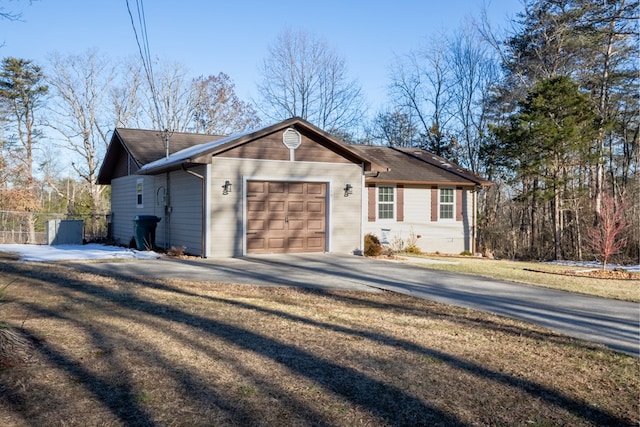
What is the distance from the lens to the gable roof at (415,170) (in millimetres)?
20500

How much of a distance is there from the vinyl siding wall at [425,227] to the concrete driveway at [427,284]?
20.3ft

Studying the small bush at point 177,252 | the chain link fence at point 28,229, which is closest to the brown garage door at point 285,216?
the small bush at point 177,252

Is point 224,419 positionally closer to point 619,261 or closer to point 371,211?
point 371,211

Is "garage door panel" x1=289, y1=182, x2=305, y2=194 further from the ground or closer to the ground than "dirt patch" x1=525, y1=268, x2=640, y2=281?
further from the ground

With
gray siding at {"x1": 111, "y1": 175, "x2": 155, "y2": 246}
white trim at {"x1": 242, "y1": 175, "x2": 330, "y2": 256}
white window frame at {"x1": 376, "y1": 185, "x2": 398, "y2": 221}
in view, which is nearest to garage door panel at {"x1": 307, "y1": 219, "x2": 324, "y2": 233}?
white trim at {"x1": 242, "y1": 175, "x2": 330, "y2": 256}

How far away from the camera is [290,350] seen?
5.27 metres

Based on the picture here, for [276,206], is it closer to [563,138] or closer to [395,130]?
[563,138]

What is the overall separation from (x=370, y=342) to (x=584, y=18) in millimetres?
21185

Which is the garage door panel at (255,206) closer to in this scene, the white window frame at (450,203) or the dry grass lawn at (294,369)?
the dry grass lawn at (294,369)

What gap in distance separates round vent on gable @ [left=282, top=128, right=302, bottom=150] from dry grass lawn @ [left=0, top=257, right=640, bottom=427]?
7987mm

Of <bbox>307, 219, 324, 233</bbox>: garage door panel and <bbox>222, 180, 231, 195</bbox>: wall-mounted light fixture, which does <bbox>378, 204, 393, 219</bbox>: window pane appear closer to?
<bbox>307, 219, 324, 233</bbox>: garage door panel

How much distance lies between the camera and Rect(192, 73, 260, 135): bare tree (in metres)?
38.8

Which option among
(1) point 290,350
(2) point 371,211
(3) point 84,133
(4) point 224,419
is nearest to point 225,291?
(1) point 290,350

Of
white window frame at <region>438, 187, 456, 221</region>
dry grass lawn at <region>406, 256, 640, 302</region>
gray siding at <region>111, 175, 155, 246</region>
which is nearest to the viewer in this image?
dry grass lawn at <region>406, 256, 640, 302</region>
